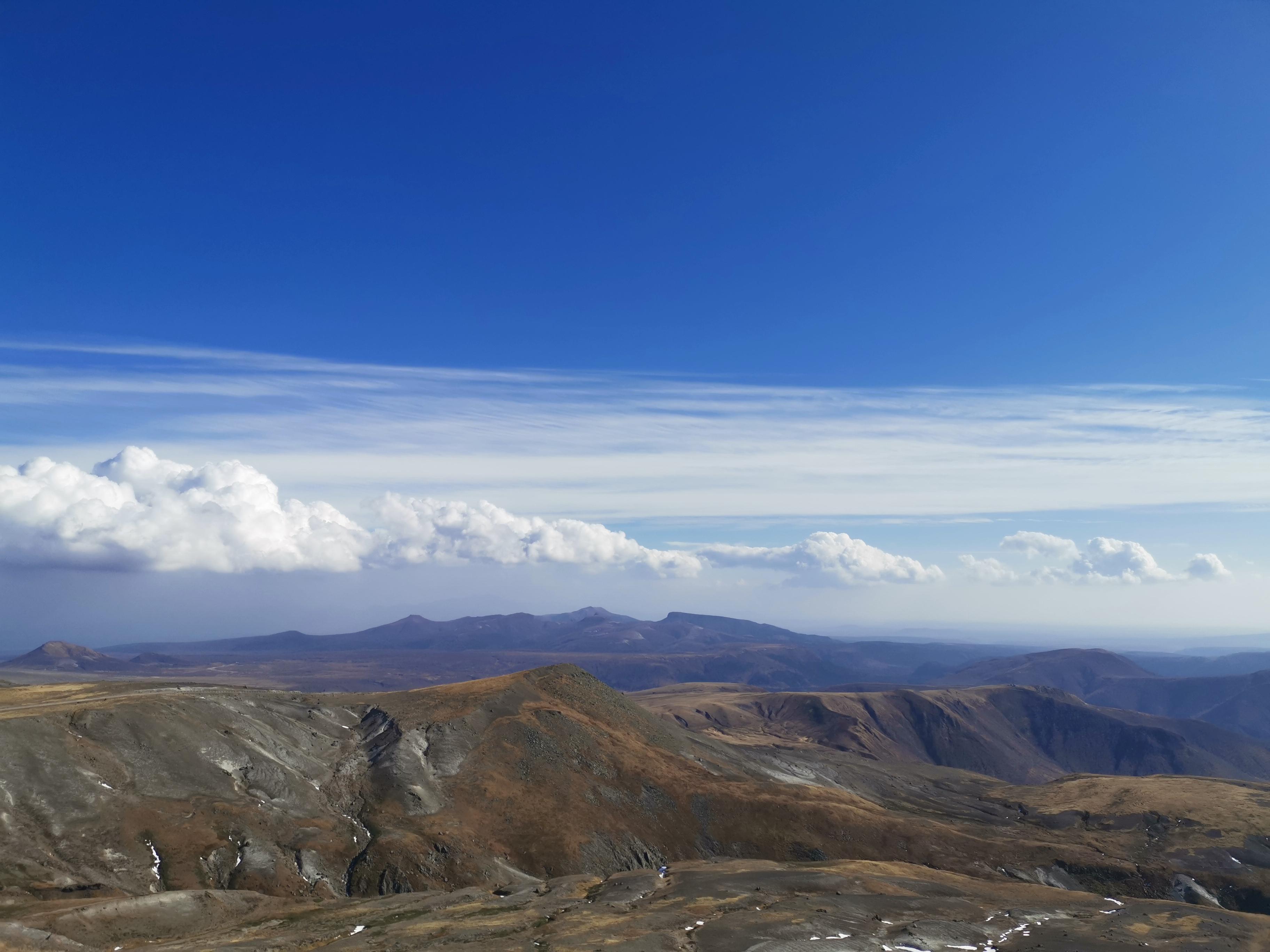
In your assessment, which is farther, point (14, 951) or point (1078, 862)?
point (1078, 862)

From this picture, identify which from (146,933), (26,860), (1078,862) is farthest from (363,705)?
(1078,862)

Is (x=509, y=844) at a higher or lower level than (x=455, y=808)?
lower

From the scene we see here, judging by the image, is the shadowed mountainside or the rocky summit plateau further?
the shadowed mountainside

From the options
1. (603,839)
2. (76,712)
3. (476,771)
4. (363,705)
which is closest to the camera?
(76,712)

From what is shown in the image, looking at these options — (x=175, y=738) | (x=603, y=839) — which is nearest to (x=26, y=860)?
(x=175, y=738)

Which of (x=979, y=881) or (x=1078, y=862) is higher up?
(x=979, y=881)

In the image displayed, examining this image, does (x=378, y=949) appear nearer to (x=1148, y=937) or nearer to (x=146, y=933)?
(x=146, y=933)

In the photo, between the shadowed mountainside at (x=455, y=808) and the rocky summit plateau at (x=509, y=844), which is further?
the shadowed mountainside at (x=455, y=808)

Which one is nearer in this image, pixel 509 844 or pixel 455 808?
pixel 509 844

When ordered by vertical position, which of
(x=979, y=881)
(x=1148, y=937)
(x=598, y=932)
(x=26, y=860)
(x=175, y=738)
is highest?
(x=175, y=738)

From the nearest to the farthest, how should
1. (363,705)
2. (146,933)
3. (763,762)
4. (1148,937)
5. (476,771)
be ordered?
(146,933) → (1148,937) → (476,771) → (363,705) → (763,762)
